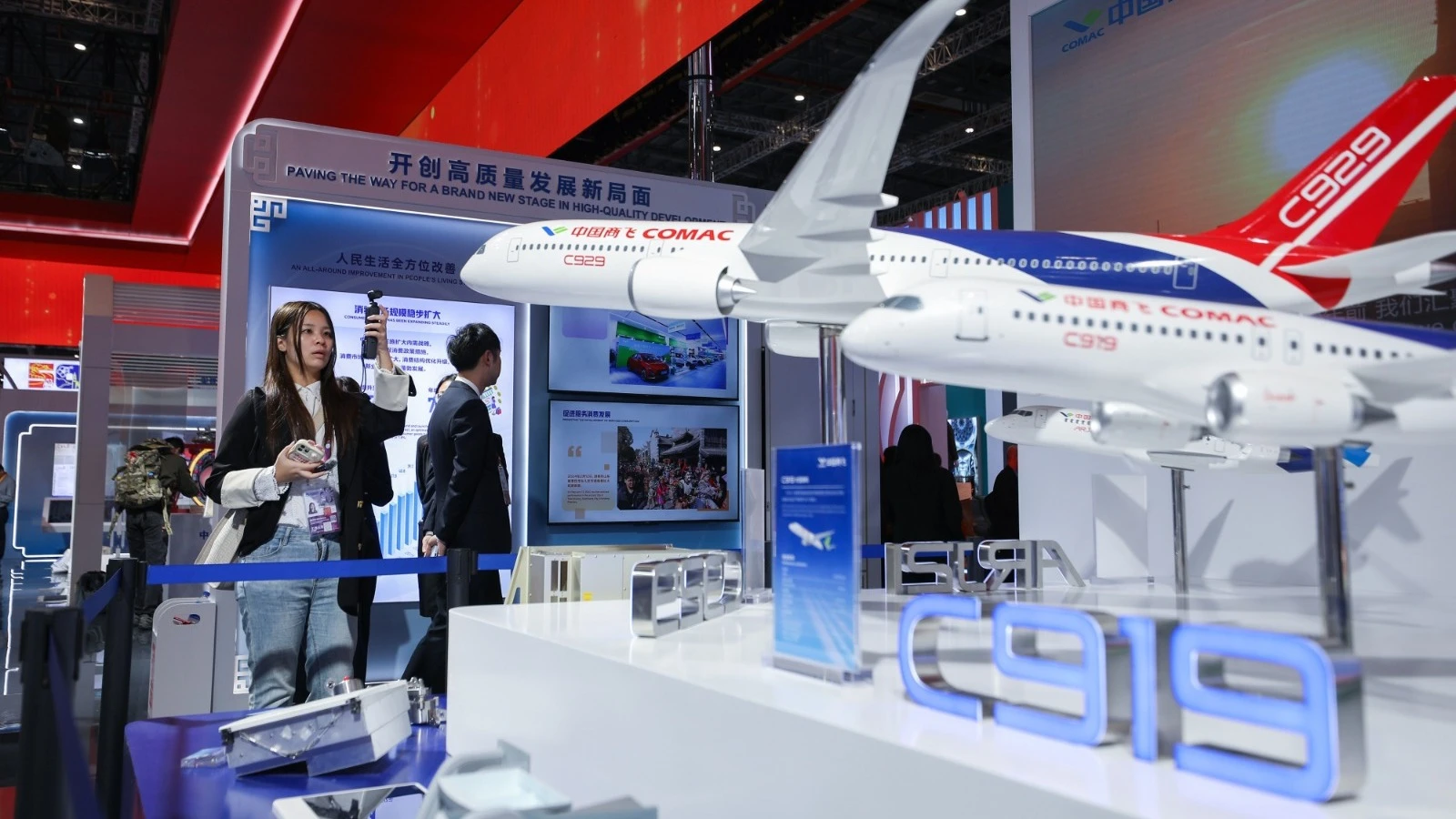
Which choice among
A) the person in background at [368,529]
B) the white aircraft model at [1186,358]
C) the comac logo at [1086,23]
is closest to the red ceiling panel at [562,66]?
the comac logo at [1086,23]

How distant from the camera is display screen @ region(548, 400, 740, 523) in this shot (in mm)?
7301

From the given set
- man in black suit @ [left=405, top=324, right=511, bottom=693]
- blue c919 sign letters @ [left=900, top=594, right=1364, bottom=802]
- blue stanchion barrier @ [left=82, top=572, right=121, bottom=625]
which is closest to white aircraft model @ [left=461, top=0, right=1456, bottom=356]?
blue c919 sign letters @ [left=900, top=594, right=1364, bottom=802]

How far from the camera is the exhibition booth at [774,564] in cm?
176

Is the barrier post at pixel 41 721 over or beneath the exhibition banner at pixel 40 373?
beneath

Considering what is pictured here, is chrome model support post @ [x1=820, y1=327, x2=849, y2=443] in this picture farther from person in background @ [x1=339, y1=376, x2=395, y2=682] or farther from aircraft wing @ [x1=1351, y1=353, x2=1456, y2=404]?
person in background @ [x1=339, y1=376, x2=395, y2=682]

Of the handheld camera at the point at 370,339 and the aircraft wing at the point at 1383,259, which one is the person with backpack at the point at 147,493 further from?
the aircraft wing at the point at 1383,259

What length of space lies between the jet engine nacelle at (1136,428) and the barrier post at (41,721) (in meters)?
2.37

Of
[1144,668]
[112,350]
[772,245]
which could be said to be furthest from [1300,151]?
[112,350]

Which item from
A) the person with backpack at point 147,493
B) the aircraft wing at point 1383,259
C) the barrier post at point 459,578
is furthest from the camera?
the person with backpack at point 147,493

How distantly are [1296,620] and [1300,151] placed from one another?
117 inches

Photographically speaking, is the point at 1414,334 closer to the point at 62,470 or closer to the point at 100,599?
the point at 100,599

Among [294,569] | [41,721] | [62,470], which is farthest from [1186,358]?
[62,470]

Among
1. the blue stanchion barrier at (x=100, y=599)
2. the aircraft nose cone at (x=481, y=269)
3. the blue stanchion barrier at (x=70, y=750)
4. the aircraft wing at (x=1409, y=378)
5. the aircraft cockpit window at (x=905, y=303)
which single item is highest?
the aircraft nose cone at (x=481, y=269)

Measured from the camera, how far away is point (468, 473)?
21.7 ft
